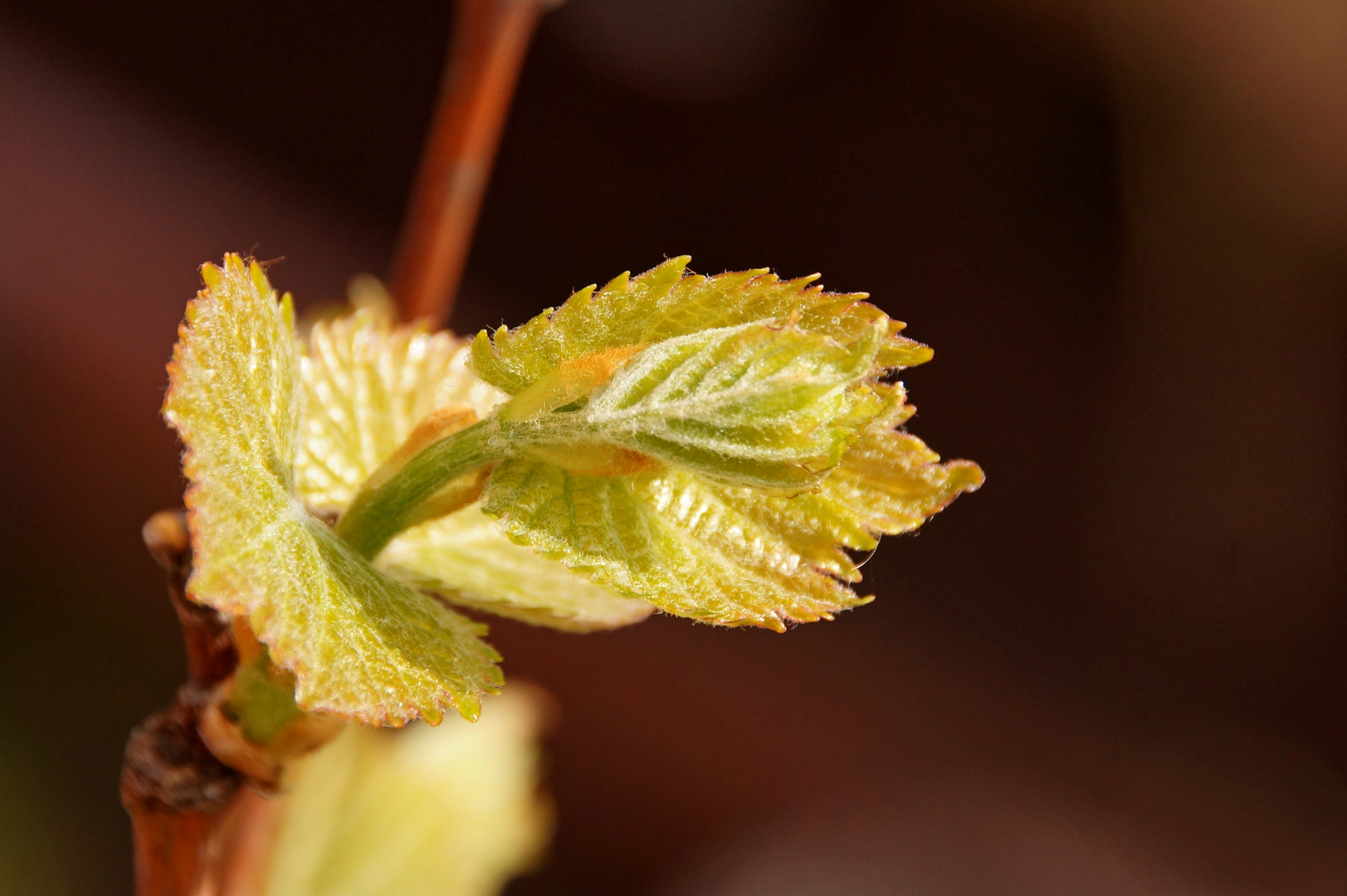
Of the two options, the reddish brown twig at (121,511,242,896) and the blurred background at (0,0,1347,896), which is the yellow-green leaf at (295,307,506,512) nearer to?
the reddish brown twig at (121,511,242,896)

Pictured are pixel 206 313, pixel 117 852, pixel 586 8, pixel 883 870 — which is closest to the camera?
pixel 206 313

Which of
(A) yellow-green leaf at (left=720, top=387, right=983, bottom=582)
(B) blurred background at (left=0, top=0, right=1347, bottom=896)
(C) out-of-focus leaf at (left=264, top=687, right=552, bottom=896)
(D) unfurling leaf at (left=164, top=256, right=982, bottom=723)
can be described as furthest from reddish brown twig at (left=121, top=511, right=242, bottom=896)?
(B) blurred background at (left=0, top=0, right=1347, bottom=896)

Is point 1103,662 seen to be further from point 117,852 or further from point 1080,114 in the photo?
point 117,852

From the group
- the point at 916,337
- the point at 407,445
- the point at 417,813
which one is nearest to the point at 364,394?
the point at 407,445

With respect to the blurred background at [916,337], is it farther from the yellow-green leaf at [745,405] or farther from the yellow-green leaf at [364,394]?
the yellow-green leaf at [745,405]

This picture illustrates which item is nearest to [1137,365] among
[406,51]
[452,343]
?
[406,51]

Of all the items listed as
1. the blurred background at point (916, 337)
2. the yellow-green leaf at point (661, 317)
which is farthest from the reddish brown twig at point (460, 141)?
the blurred background at point (916, 337)
